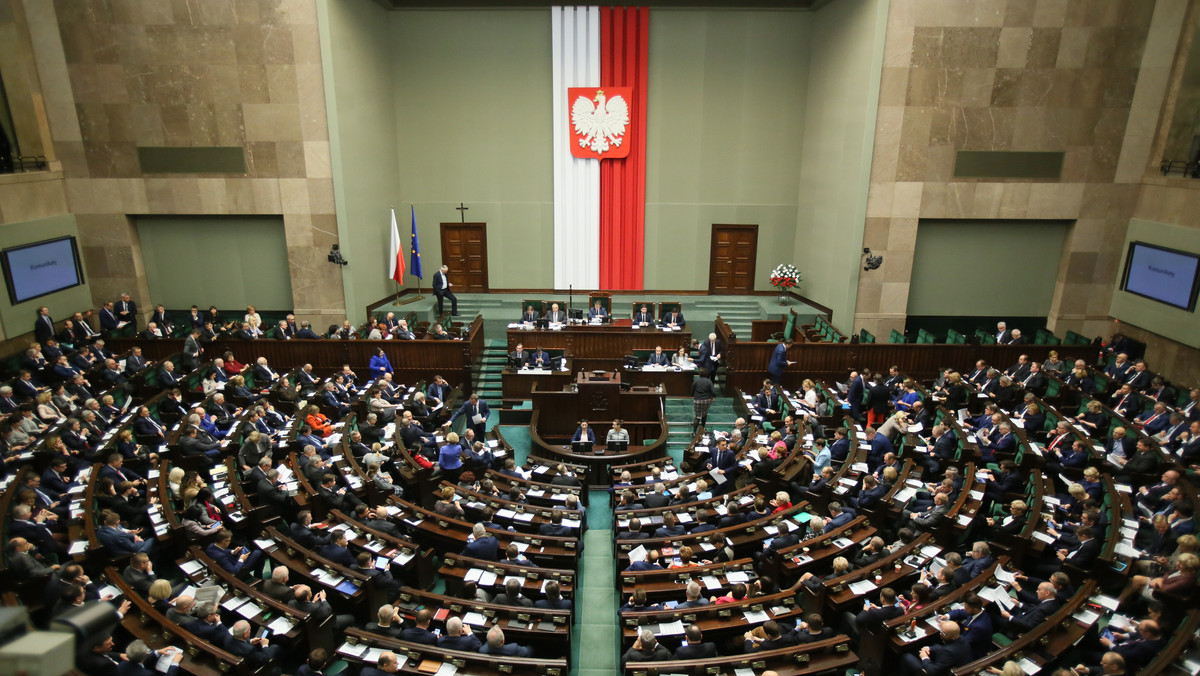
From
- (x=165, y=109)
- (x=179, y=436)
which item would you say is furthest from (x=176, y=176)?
(x=179, y=436)

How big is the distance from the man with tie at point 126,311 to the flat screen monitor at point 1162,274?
2361 centimetres

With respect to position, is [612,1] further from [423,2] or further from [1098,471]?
[1098,471]

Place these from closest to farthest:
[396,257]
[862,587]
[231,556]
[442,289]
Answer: [862,587]
[231,556]
[442,289]
[396,257]

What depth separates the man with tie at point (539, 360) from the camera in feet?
47.9

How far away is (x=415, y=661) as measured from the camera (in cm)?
631

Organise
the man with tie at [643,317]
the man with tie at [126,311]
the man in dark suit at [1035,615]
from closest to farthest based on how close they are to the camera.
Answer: the man in dark suit at [1035,615] < the man with tie at [126,311] < the man with tie at [643,317]

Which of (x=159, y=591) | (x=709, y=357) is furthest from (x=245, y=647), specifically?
(x=709, y=357)

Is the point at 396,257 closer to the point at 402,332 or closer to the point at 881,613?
the point at 402,332

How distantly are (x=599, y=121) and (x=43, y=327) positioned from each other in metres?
14.4

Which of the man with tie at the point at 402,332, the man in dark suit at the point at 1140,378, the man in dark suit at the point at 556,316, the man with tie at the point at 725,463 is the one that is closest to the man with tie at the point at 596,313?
the man in dark suit at the point at 556,316

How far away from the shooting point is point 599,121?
63.6 ft

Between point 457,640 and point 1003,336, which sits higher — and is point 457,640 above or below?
below

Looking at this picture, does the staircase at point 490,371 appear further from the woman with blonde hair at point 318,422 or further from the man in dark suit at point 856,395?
the man in dark suit at point 856,395

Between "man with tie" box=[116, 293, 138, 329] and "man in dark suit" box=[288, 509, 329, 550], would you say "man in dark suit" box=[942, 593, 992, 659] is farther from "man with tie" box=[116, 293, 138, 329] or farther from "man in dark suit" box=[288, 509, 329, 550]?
"man with tie" box=[116, 293, 138, 329]
